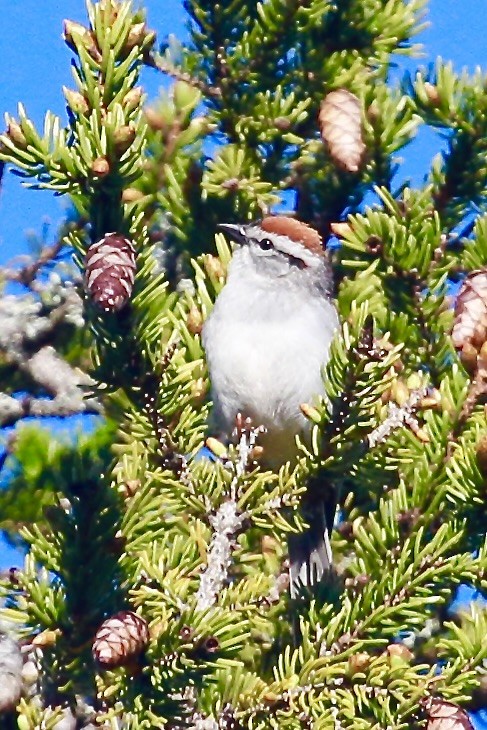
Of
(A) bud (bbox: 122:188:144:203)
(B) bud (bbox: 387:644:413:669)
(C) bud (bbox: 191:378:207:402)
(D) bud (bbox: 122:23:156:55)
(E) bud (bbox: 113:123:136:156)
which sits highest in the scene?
(A) bud (bbox: 122:188:144:203)

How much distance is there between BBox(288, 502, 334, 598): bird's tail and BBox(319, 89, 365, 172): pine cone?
2.76 feet

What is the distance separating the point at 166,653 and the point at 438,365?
105cm

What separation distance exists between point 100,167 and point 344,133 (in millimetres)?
1078

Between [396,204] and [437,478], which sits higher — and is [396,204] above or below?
above

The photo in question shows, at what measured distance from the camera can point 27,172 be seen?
216 centimetres

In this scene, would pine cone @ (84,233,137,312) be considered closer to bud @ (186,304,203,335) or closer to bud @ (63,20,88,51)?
bud @ (63,20,88,51)

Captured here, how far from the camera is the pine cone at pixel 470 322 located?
2.07m

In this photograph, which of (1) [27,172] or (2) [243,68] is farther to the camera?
(2) [243,68]

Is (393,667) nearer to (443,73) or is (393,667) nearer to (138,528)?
(138,528)

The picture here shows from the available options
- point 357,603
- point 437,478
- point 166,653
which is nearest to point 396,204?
point 437,478

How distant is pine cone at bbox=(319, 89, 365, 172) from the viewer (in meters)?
3.03

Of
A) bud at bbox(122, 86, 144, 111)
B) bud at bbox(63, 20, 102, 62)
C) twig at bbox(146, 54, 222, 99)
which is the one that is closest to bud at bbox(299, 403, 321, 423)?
bud at bbox(122, 86, 144, 111)

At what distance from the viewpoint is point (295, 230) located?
11.8 ft

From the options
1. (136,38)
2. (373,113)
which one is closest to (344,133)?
(373,113)
